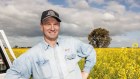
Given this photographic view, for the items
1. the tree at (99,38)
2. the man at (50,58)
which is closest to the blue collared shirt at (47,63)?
the man at (50,58)

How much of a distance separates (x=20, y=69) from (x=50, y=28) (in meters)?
0.49

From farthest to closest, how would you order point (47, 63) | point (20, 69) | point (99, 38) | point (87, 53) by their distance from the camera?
point (99, 38)
point (87, 53)
point (47, 63)
point (20, 69)

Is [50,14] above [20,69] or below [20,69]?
above

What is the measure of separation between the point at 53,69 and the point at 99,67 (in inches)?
400

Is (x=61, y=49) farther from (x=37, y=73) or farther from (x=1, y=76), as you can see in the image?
(x=1, y=76)

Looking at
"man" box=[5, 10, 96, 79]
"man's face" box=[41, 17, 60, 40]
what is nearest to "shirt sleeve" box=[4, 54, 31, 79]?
"man" box=[5, 10, 96, 79]

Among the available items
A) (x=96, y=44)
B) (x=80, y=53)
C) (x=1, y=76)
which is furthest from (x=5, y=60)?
(x=96, y=44)

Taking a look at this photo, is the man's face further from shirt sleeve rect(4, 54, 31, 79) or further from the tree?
the tree

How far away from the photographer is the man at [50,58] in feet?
11.8

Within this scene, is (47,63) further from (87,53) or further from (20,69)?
(87,53)

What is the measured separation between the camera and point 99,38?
9712cm

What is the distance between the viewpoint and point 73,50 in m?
3.83

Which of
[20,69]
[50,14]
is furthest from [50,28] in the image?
[20,69]

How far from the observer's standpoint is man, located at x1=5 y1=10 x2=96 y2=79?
358cm
